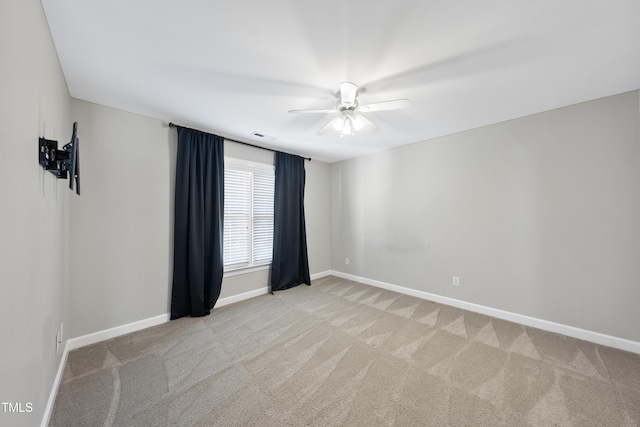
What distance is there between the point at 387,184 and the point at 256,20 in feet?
10.4

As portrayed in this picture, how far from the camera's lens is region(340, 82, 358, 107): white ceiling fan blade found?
76.3 inches

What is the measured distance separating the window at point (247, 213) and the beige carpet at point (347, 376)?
3.47 ft

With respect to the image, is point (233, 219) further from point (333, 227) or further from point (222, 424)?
point (222, 424)

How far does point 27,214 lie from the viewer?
115cm

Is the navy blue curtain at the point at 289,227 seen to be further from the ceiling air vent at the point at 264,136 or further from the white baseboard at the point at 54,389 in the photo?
the white baseboard at the point at 54,389

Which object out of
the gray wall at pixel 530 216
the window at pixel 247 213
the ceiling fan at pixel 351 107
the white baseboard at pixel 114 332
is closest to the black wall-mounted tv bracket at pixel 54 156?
the ceiling fan at pixel 351 107

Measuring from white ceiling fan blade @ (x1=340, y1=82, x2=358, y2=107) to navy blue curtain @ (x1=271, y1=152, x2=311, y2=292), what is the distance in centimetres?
220

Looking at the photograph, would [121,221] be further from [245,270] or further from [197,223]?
[245,270]

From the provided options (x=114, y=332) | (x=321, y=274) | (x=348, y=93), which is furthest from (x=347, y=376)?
(x=321, y=274)

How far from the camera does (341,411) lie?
5.14ft

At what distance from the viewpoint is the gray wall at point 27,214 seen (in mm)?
909

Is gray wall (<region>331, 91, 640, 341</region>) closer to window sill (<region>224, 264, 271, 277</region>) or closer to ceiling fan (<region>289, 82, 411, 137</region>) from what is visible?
ceiling fan (<region>289, 82, 411, 137</region>)

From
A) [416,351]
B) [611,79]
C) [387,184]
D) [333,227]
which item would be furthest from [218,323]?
[611,79]

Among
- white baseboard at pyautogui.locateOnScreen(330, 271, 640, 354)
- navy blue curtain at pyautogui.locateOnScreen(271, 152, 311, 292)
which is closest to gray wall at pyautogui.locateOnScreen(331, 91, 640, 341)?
white baseboard at pyautogui.locateOnScreen(330, 271, 640, 354)
